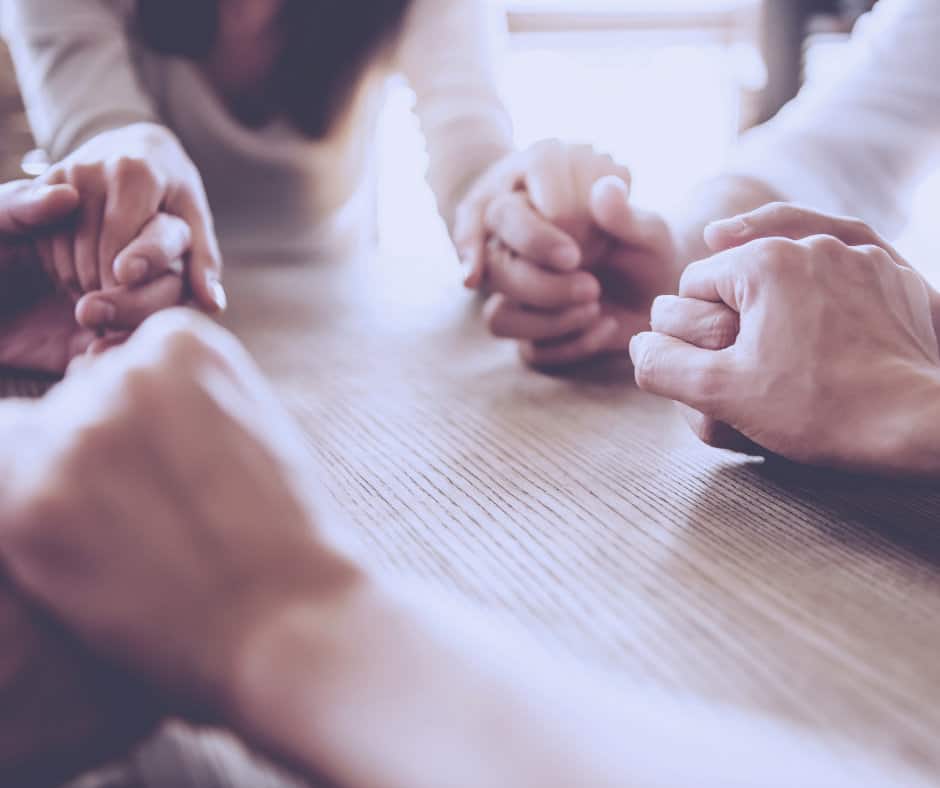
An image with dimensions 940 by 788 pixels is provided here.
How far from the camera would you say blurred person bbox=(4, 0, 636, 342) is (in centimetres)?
60

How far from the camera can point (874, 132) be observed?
57 centimetres

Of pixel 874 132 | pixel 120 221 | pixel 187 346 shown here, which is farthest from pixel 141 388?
pixel 874 132

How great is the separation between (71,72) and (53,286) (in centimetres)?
32

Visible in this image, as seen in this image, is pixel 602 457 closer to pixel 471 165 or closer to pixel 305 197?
pixel 471 165

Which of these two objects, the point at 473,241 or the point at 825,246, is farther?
the point at 473,241

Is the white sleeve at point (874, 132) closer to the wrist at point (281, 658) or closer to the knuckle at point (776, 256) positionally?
the knuckle at point (776, 256)

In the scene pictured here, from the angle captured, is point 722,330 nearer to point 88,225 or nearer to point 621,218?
point 621,218

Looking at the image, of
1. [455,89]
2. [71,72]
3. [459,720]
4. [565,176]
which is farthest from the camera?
[455,89]

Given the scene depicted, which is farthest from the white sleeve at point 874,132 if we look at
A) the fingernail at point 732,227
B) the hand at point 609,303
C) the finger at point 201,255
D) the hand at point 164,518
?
the hand at point 164,518

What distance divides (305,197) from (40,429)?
2.77 feet

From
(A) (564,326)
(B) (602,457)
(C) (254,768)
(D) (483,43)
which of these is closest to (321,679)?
(C) (254,768)

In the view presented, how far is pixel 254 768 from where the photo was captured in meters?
0.17

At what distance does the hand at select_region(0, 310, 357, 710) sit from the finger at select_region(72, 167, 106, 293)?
0.85 ft

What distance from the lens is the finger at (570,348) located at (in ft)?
1.60
